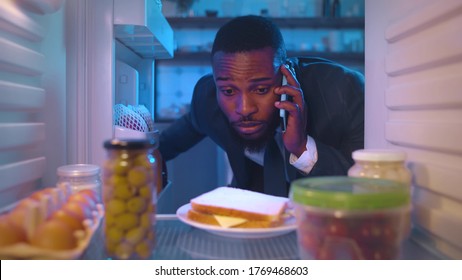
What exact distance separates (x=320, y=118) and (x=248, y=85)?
1.22 ft

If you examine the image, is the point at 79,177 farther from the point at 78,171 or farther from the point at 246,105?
the point at 246,105

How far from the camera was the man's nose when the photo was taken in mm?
1387

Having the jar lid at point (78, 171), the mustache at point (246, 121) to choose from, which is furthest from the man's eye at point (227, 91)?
the jar lid at point (78, 171)

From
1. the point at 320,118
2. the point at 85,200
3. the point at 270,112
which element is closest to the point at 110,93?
the point at 85,200

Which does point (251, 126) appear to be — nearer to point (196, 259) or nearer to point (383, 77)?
point (383, 77)

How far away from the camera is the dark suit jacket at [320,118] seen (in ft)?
4.86

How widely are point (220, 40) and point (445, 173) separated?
97cm

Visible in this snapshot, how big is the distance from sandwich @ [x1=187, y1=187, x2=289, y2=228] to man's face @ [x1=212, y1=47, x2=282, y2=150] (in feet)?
2.22

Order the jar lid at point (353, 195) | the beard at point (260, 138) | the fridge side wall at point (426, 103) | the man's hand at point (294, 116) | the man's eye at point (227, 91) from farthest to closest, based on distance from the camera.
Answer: the beard at point (260, 138) < the man's eye at point (227, 91) < the man's hand at point (294, 116) < the fridge side wall at point (426, 103) < the jar lid at point (353, 195)

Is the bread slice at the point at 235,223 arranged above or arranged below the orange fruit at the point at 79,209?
below

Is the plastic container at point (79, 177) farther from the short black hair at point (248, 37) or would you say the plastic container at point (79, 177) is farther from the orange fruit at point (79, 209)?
the short black hair at point (248, 37)

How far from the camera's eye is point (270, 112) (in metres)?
1.46

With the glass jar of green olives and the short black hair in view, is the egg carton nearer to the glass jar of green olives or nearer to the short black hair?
the glass jar of green olives

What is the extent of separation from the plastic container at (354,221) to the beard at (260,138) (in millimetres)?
1026
